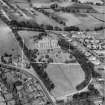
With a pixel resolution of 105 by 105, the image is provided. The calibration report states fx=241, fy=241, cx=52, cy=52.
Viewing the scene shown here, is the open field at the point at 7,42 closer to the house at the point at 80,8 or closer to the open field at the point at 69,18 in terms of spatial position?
the open field at the point at 69,18

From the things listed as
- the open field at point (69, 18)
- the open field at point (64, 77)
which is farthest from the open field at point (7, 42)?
the open field at point (69, 18)

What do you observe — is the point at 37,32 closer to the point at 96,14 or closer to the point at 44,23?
the point at 44,23

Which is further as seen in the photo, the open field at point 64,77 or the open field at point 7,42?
the open field at point 7,42

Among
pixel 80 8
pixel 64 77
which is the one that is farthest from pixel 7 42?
pixel 80 8

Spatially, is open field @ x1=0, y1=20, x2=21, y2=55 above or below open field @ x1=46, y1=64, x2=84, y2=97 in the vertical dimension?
above

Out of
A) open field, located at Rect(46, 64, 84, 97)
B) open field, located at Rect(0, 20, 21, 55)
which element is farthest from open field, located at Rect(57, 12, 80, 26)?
open field, located at Rect(46, 64, 84, 97)

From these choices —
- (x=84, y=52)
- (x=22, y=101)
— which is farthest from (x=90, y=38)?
(x=22, y=101)

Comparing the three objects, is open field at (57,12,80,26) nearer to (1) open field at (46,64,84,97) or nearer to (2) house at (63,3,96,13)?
(2) house at (63,3,96,13)

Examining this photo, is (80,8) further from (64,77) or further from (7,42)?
(64,77)
